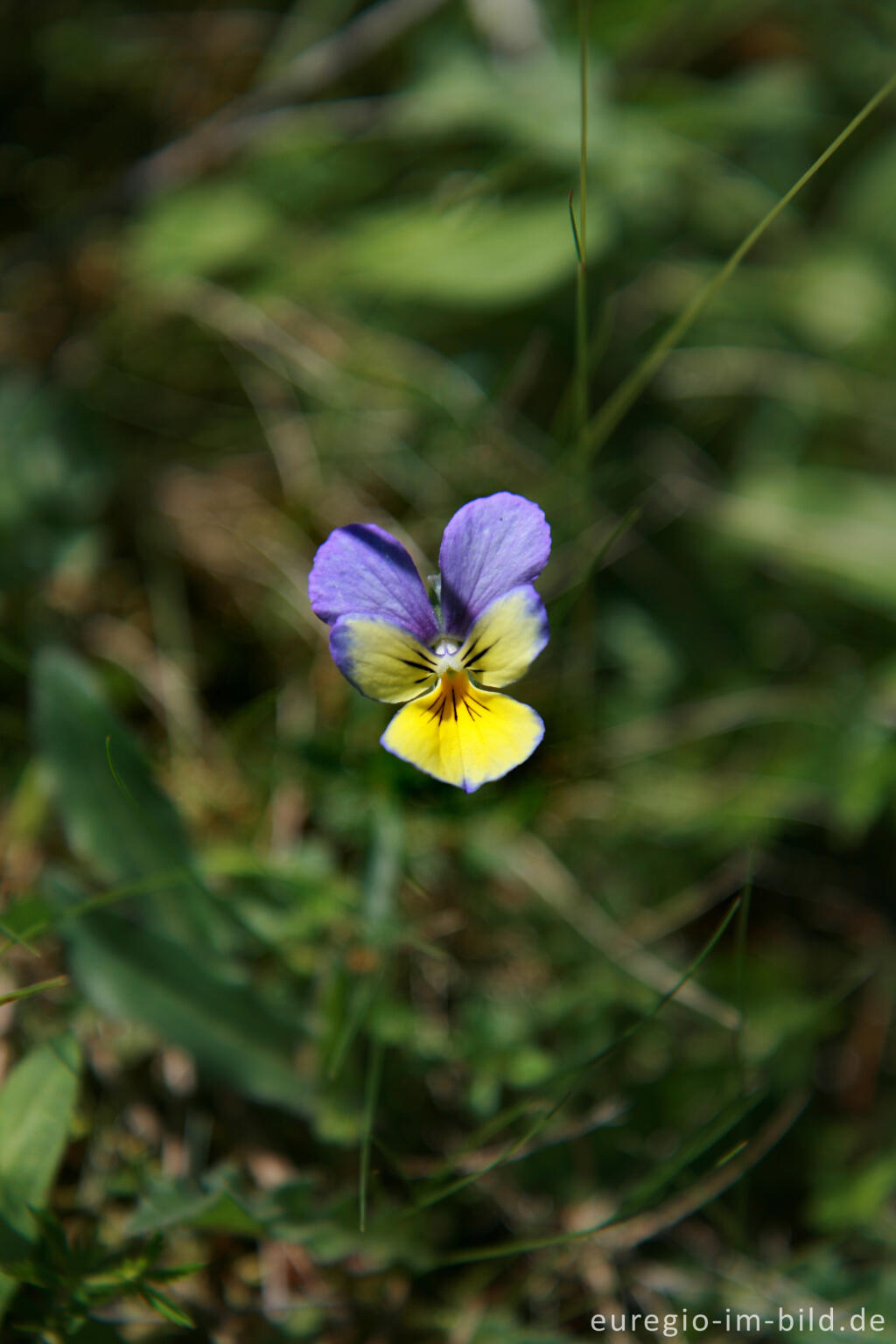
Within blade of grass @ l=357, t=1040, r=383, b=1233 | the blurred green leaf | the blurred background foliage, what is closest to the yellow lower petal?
the blurred background foliage

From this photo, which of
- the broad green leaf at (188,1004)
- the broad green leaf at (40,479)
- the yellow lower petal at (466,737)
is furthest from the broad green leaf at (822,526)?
the broad green leaf at (188,1004)

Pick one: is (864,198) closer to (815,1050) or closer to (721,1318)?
(815,1050)

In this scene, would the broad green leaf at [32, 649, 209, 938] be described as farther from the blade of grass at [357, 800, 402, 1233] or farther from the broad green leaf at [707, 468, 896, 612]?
the broad green leaf at [707, 468, 896, 612]

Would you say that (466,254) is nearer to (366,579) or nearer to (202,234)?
(202,234)

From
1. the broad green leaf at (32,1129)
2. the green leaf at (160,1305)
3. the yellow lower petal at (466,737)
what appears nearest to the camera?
the yellow lower petal at (466,737)

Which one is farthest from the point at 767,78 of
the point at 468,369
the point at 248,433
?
the point at 248,433

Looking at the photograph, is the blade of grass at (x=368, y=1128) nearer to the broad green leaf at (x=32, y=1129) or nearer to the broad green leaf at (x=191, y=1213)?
the broad green leaf at (x=191, y=1213)

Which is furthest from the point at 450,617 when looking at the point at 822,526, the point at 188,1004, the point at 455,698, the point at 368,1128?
the point at 822,526
